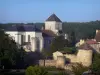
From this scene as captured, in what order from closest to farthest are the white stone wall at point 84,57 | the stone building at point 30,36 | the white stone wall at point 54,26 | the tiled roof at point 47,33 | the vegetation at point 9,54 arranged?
the vegetation at point 9,54
the white stone wall at point 84,57
the stone building at point 30,36
the tiled roof at point 47,33
the white stone wall at point 54,26

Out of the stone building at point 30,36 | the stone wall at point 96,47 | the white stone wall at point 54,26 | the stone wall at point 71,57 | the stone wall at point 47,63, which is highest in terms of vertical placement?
the white stone wall at point 54,26

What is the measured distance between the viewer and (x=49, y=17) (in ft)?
212

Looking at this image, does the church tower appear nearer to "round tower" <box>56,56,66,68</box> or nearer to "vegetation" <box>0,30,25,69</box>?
"vegetation" <box>0,30,25,69</box>

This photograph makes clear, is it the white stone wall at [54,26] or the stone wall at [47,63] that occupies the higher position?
the white stone wall at [54,26]

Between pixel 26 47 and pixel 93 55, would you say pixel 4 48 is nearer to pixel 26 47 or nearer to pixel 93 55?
pixel 93 55

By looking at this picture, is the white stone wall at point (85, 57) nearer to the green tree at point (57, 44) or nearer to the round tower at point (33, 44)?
the green tree at point (57, 44)

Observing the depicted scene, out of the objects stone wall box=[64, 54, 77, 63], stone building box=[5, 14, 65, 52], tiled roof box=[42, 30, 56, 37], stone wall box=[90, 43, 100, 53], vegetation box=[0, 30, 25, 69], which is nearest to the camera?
vegetation box=[0, 30, 25, 69]

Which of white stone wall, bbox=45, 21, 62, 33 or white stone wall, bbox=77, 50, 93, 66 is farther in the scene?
white stone wall, bbox=45, 21, 62, 33

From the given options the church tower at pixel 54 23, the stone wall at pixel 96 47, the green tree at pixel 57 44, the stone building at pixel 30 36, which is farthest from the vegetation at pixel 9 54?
the church tower at pixel 54 23

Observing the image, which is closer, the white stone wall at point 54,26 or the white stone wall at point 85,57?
the white stone wall at point 85,57

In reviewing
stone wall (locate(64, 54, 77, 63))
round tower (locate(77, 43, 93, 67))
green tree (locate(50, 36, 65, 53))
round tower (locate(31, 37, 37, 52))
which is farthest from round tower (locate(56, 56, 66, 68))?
round tower (locate(31, 37, 37, 52))

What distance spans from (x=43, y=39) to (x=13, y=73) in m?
22.8

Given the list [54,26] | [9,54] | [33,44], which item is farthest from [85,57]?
[54,26]

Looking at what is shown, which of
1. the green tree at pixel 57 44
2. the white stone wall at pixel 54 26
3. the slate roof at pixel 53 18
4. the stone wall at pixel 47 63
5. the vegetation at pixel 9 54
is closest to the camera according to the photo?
the vegetation at pixel 9 54
